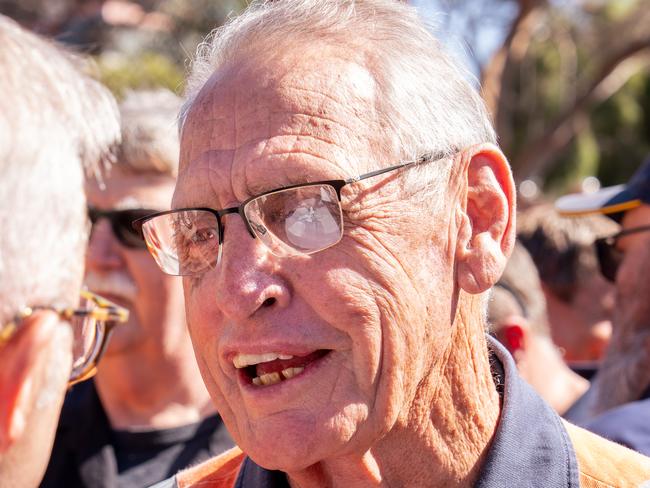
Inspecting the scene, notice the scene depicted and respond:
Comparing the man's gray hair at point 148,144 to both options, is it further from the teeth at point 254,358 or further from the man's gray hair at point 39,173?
the man's gray hair at point 39,173

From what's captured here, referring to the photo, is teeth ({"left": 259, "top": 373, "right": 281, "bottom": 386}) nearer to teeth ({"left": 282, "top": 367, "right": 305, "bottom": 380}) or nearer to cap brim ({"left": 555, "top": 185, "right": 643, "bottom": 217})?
teeth ({"left": 282, "top": 367, "right": 305, "bottom": 380})

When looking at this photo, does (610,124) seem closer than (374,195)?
No

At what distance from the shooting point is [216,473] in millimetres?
2523

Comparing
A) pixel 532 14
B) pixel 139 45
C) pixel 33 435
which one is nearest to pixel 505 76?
pixel 532 14

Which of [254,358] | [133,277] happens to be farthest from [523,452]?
[133,277]

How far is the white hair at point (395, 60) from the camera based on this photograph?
2.23 m

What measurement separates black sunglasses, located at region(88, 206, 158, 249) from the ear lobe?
2345 millimetres

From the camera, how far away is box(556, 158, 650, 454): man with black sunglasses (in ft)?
12.4

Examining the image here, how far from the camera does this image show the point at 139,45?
1656 cm

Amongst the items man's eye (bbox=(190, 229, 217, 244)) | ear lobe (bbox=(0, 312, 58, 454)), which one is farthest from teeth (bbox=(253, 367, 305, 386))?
ear lobe (bbox=(0, 312, 58, 454))

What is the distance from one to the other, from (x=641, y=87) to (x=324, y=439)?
31.1m

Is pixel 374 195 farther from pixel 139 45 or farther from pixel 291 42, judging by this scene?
pixel 139 45

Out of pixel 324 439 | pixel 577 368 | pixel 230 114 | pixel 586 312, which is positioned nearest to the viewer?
pixel 324 439

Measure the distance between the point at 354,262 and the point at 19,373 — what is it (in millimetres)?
861
